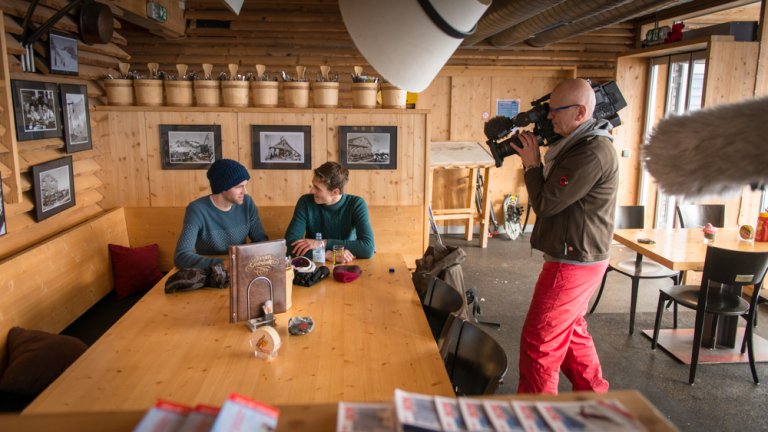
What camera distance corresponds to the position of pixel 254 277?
102 inches

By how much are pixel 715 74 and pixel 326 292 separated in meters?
5.40

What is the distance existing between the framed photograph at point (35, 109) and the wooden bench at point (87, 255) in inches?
31.2

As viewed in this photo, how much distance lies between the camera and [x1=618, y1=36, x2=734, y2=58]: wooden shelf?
616cm

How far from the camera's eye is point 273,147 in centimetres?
520

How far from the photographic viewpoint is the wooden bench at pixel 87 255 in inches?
145

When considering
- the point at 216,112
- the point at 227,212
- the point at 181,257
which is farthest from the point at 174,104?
the point at 181,257

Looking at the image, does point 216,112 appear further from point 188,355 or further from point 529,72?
point 529,72

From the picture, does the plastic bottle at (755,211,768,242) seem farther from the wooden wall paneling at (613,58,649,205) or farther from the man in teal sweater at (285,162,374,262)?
the wooden wall paneling at (613,58,649,205)

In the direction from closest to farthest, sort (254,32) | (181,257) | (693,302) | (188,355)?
(188,355), (181,257), (693,302), (254,32)

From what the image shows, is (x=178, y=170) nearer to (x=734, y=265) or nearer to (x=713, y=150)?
(x=734, y=265)

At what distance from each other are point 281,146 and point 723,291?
13.0 feet

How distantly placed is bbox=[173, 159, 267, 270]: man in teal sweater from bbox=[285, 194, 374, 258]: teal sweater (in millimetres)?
285

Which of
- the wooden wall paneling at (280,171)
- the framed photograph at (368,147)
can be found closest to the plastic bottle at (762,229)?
the framed photograph at (368,147)

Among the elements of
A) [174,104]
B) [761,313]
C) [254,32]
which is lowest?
[761,313]
